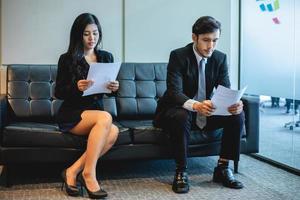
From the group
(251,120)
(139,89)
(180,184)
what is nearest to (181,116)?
(180,184)

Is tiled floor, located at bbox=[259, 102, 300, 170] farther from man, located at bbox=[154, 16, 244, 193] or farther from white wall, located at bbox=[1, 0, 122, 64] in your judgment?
white wall, located at bbox=[1, 0, 122, 64]

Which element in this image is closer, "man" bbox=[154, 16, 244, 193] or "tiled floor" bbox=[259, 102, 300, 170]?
"man" bbox=[154, 16, 244, 193]

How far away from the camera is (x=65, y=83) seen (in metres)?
2.66

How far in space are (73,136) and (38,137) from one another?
0.73 feet

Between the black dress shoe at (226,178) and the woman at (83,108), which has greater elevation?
the woman at (83,108)

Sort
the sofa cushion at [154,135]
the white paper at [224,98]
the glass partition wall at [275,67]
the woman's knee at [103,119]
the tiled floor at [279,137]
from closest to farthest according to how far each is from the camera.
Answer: the white paper at [224,98]
the woman's knee at [103,119]
the sofa cushion at [154,135]
the glass partition wall at [275,67]
the tiled floor at [279,137]

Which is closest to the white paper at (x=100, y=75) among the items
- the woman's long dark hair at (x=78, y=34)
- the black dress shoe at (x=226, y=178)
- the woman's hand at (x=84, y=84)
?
the woman's hand at (x=84, y=84)

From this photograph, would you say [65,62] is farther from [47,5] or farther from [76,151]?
[47,5]

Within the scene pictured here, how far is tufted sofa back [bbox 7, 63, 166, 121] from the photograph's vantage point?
3.13m

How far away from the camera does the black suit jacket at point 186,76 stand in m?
2.73

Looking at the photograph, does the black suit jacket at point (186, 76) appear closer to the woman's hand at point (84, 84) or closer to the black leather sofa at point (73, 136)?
the black leather sofa at point (73, 136)

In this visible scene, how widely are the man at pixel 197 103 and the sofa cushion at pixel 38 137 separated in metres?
0.60

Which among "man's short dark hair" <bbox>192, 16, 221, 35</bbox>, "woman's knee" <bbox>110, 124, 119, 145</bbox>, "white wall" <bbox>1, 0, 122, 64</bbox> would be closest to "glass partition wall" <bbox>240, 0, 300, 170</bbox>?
"man's short dark hair" <bbox>192, 16, 221, 35</bbox>

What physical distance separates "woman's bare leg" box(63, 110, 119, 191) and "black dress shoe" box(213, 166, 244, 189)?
2.53ft
